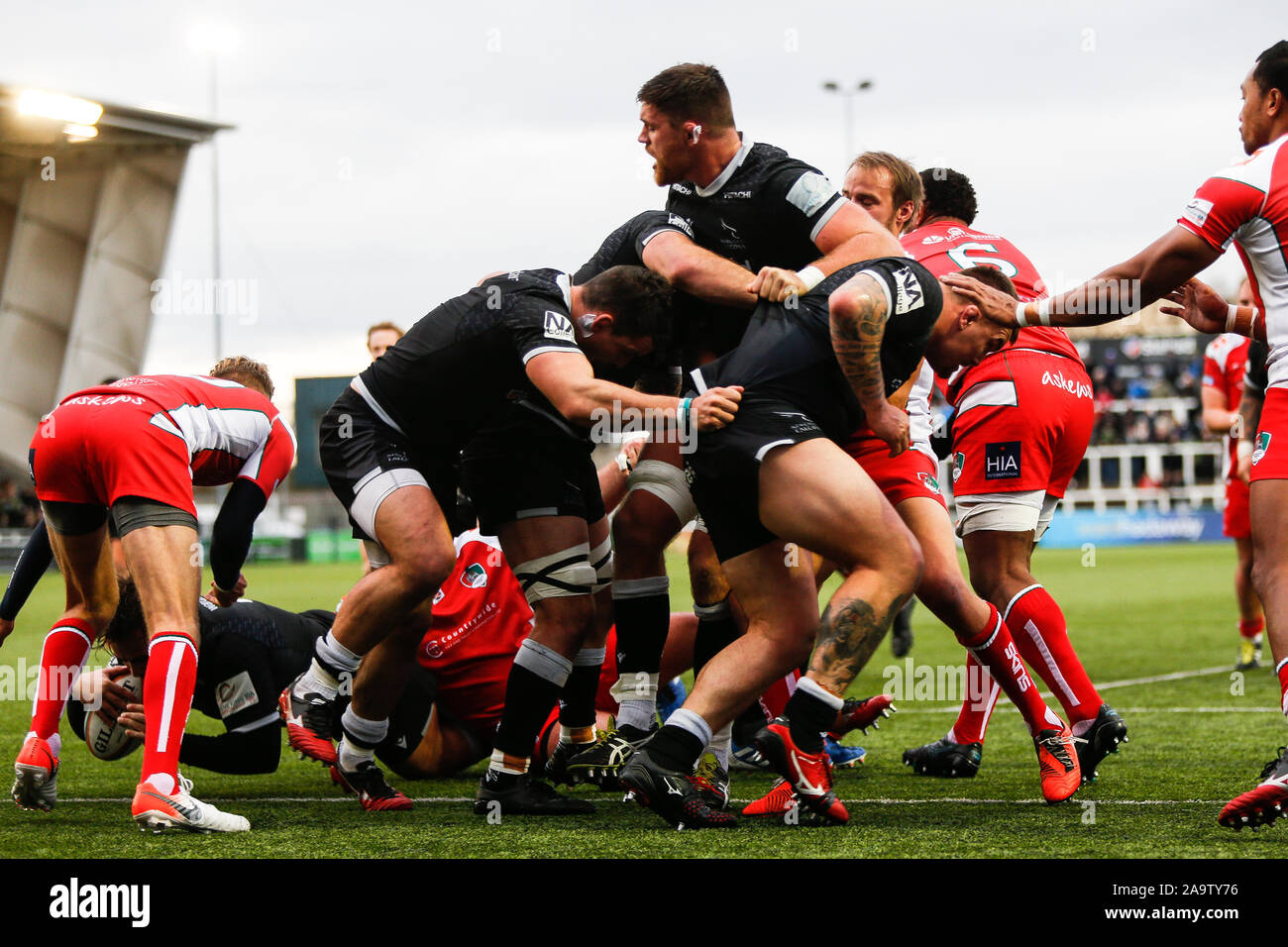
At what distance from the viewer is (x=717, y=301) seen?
4676 mm

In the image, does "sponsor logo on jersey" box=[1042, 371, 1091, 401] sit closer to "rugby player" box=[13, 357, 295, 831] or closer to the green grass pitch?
the green grass pitch

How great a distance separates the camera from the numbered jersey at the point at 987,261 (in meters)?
5.74

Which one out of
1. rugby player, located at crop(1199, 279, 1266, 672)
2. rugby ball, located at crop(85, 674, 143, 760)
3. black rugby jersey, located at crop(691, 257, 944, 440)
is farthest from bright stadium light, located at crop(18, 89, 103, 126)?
black rugby jersey, located at crop(691, 257, 944, 440)

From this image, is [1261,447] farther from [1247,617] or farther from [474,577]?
[1247,617]

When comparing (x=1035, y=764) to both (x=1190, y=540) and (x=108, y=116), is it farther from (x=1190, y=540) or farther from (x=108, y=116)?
(x=1190, y=540)

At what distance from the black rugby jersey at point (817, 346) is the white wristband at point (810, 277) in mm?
21

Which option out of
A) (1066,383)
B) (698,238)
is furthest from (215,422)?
(1066,383)

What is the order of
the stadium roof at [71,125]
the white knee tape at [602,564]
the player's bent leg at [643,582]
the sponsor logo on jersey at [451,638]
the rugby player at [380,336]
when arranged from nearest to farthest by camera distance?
1. the white knee tape at [602,564]
2. the player's bent leg at [643,582]
3. the sponsor logo on jersey at [451,638]
4. the rugby player at [380,336]
5. the stadium roof at [71,125]

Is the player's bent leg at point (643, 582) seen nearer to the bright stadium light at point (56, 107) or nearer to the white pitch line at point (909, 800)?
→ the white pitch line at point (909, 800)
